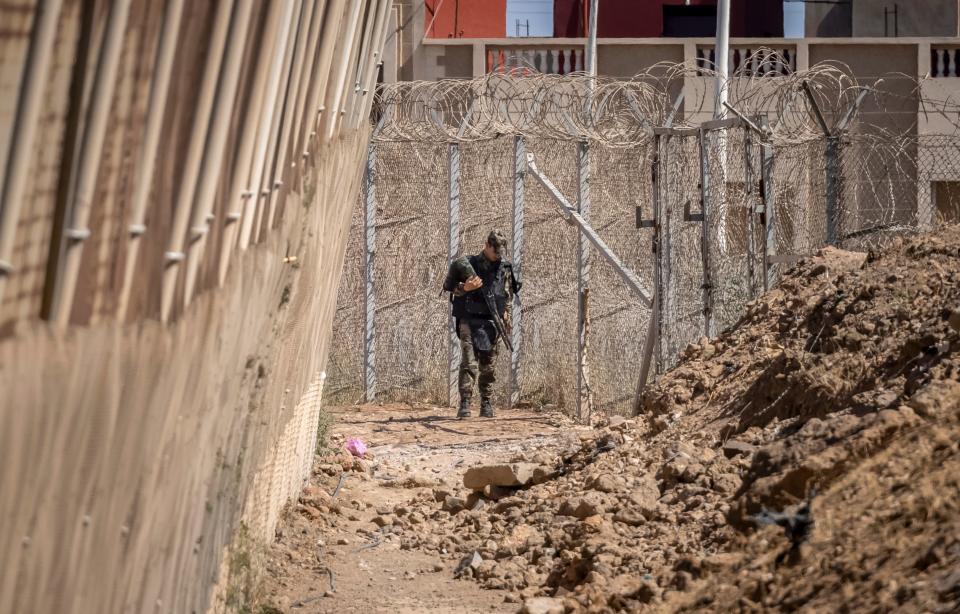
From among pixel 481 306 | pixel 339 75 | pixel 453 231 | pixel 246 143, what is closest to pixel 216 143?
pixel 246 143

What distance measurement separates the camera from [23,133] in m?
2.13

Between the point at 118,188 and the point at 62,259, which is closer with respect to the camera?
the point at 62,259

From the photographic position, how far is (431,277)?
12.2m

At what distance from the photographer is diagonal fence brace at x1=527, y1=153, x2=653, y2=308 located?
375 inches

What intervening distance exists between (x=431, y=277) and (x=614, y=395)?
7.45 feet

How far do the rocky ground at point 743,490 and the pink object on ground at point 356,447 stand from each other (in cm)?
14

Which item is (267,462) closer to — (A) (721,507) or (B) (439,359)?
(A) (721,507)

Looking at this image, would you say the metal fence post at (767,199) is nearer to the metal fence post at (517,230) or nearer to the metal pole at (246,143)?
the metal fence post at (517,230)

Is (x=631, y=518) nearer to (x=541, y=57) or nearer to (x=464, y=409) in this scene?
(x=464, y=409)

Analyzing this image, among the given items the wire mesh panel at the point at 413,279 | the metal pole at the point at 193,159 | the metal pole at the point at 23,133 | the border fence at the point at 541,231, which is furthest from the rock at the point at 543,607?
the wire mesh panel at the point at 413,279

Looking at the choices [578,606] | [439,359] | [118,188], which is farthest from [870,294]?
[439,359]

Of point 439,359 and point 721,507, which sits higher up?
point 439,359

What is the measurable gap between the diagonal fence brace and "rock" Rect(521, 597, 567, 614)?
187 inches

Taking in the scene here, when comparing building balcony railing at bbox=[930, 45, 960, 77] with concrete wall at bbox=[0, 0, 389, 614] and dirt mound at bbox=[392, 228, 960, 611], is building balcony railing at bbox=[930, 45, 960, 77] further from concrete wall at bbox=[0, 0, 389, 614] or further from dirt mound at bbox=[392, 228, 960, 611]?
concrete wall at bbox=[0, 0, 389, 614]
